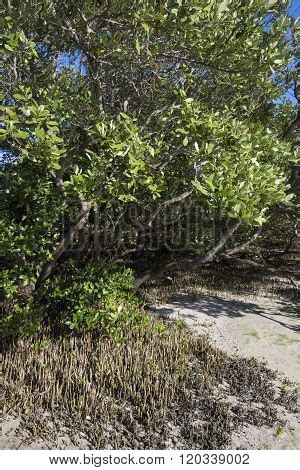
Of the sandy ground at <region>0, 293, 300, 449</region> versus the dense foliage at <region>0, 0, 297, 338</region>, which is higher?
the dense foliage at <region>0, 0, 297, 338</region>

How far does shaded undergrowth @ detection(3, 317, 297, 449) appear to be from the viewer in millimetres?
3900

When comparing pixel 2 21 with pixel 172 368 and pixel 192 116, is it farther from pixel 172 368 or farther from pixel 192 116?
pixel 172 368

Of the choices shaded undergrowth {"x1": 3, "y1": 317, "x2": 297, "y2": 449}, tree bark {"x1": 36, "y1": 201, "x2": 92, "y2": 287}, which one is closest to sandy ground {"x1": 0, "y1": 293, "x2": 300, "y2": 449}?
shaded undergrowth {"x1": 3, "y1": 317, "x2": 297, "y2": 449}

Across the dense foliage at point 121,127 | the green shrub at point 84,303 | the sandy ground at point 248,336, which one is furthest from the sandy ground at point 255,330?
the green shrub at point 84,303

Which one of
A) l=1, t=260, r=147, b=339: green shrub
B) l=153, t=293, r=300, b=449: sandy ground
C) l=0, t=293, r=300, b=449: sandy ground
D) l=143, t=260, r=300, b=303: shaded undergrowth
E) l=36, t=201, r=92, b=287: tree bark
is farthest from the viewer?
l=143, t=260, r=300, b=303: shaded undergrowth

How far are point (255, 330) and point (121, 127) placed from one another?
16.1 ft

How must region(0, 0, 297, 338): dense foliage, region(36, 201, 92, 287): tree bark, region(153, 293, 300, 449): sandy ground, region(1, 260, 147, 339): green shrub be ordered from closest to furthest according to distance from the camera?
1. region(0, 0, 297, 338): dense foliage
2. region(153, 293, 300, 449): sandy ground
3. region(36, 201, 92, 287): tree bark
4. region(1, 260, 147, 339): green shrub

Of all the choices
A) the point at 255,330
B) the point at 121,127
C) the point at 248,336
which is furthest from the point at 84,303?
the point at 255,330

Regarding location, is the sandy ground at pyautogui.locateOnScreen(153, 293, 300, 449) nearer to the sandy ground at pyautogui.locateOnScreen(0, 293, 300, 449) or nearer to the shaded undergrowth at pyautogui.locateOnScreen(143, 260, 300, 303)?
the sandy ground at pyautogui.locateOnScreen(0, 293, 300, 449)

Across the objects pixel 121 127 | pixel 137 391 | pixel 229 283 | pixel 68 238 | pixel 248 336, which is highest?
pixel 121 127

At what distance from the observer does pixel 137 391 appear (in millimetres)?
4527

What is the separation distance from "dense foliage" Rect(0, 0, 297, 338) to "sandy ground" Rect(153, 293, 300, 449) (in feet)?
5.65

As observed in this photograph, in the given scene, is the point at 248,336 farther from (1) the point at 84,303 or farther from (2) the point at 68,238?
(2) the point at 68,238

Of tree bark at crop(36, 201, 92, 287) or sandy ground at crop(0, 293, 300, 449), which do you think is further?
tree bark at crop(36, 201, 92, 287)
